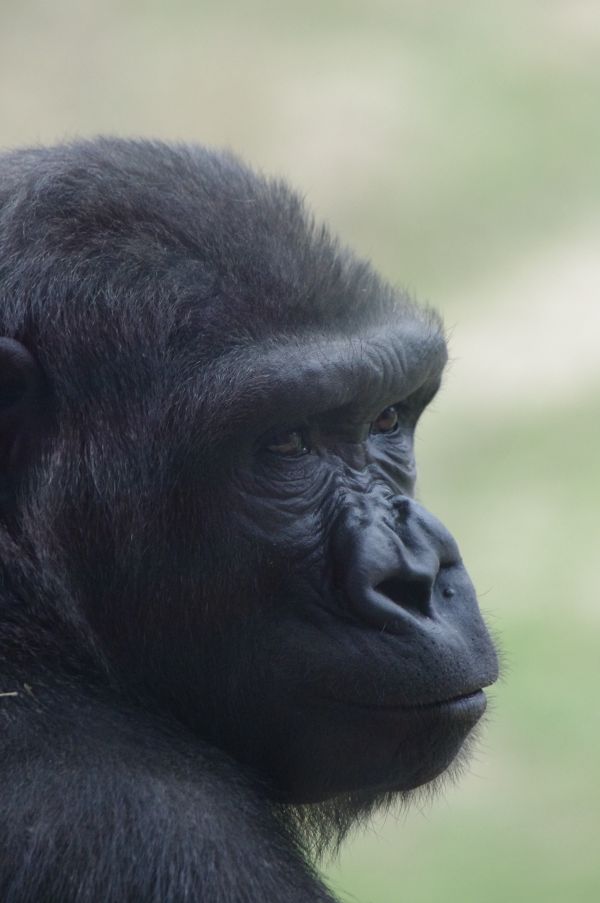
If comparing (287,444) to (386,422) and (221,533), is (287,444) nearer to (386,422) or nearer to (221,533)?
(221,533)

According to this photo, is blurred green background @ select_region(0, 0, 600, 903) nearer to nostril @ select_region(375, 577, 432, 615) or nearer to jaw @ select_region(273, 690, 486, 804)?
jaw @ select_region(273, 690, 486, 804)

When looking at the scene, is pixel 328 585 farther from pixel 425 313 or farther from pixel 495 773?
pixel 495 773

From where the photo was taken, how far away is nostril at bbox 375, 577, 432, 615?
3855 mm

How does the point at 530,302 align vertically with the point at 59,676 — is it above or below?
above

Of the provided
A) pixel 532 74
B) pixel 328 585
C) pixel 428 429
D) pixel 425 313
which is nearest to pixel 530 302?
pixel 428 429

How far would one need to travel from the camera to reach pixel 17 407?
3877 millimetres

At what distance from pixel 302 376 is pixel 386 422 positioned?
1.90 ft

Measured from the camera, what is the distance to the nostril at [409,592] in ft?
12.6

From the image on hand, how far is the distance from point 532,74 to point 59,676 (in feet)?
41.2

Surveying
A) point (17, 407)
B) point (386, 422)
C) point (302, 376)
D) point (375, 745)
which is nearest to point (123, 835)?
point (375, 745)

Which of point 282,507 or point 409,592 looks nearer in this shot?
point 409,592

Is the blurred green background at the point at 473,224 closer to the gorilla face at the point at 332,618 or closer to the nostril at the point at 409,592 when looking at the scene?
the gorilla face at the point at 332,618

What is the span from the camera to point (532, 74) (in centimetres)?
1525

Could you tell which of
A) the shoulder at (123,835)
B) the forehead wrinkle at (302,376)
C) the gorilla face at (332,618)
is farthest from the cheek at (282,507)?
the shoulder at (123,835)
